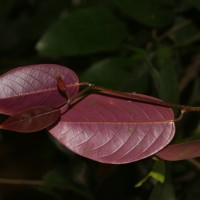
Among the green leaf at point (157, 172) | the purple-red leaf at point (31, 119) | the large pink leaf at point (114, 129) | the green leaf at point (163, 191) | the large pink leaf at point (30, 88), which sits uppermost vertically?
the large pink leaf at point (30, 88)

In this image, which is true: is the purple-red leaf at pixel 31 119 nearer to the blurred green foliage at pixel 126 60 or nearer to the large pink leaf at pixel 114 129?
the large pink leaf at pixel 114 129

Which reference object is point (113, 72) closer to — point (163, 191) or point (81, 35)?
point (81, 35)

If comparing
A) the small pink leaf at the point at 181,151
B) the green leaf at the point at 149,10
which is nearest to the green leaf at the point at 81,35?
the green leaf at the point at 149,10

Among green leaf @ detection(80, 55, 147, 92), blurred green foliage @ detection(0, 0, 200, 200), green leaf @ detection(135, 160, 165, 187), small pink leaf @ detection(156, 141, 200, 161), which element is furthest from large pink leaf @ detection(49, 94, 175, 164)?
green leaf @ detection(80, 55, 147, 92)

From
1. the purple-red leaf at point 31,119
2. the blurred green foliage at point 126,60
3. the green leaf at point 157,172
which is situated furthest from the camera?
the blurred green foliage at point 126,60

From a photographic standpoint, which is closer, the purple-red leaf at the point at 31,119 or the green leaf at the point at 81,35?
the purple-red leaf at the point at 31,119

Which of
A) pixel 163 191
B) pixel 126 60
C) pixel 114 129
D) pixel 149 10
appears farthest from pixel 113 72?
pixel 114 129

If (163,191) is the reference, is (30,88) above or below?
above
